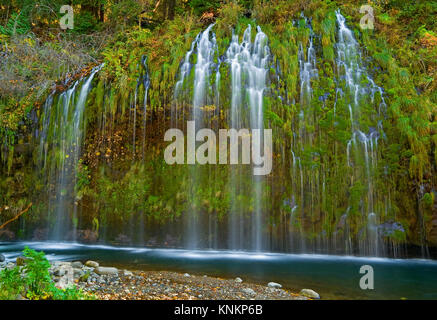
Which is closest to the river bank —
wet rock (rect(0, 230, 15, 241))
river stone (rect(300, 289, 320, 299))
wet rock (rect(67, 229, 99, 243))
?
river stone (rect(300, 289, 320, 299))

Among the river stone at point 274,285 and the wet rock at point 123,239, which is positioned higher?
the wet rock at point 123,239

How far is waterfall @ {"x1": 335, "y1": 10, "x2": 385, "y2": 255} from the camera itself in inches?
259

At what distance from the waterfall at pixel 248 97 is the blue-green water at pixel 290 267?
60cm

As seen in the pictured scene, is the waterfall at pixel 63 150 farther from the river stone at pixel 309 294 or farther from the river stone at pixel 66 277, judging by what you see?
the river stone at pixel 309 294

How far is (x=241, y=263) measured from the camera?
6.08m

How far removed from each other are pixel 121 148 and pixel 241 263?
4.75 meters

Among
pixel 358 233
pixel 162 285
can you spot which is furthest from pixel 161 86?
pixel 358 233

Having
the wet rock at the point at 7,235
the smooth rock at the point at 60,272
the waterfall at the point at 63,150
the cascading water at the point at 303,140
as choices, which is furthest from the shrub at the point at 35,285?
the wet rock at the point at 7,235

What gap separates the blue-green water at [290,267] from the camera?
460 centimetres

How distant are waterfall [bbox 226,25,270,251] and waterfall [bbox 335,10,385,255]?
2.12 metres

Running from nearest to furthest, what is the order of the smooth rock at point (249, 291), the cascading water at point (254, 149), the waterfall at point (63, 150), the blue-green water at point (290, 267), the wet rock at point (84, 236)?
the smooth rock at point (249, 291), the blue-green water at point (290, 267), the cascading water at point (254, 149), the wet rock at point (84, 236), the waterfall at point (63, 150)

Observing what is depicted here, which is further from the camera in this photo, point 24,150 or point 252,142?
point 24,150

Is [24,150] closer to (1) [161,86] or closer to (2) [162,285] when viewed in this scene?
(1) [161,86]

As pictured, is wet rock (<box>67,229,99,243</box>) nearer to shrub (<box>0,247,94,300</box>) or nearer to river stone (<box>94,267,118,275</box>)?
river stone (<box>94,267,118,275</box>)
